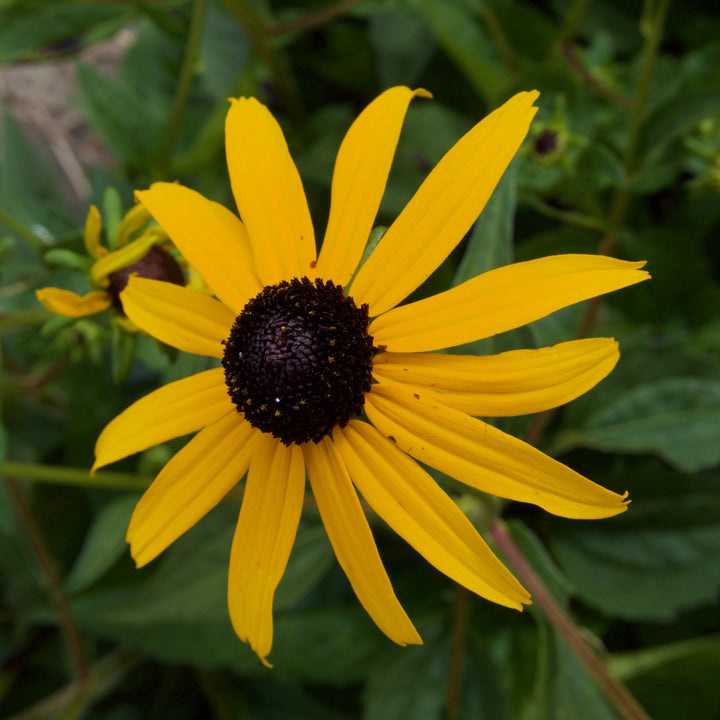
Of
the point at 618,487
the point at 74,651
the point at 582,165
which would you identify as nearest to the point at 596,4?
the point at 582,165

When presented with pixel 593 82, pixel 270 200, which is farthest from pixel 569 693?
pixel 593 82

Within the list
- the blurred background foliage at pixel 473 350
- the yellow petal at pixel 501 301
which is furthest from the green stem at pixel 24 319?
the yellow petal at pixel 501 301

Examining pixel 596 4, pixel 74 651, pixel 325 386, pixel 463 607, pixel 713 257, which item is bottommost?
pixel 74 651

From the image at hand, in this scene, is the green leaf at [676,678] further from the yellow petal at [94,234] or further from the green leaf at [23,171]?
the green leaf at [23,171]

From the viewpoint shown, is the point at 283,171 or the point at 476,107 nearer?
the point at 283,171

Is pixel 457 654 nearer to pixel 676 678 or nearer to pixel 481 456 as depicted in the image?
pixel 676 678

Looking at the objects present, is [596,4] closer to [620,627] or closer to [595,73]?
[595,73]
